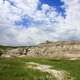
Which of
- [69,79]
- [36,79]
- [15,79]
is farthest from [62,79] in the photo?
[15,79]

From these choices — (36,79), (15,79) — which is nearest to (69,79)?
(36,79)

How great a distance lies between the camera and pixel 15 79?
4100 centimetres

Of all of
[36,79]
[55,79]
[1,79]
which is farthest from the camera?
[55,79]

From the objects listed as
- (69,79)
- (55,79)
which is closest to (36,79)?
(55,79)

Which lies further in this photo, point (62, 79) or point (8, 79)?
point (62, 79)

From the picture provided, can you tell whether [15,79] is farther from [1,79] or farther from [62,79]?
[62,79]

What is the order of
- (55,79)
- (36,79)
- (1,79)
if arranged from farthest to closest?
1. (55,79)
2. (36,79)
3. (1,79)

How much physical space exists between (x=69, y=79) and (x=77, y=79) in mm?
1375

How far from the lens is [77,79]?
48.3 m

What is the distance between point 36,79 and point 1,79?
18.8 ft

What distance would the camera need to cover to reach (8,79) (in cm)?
4009

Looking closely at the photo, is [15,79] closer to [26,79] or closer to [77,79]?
[26,79]

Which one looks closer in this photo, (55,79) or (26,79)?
(26,79)

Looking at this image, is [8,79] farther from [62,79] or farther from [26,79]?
[62,79]
